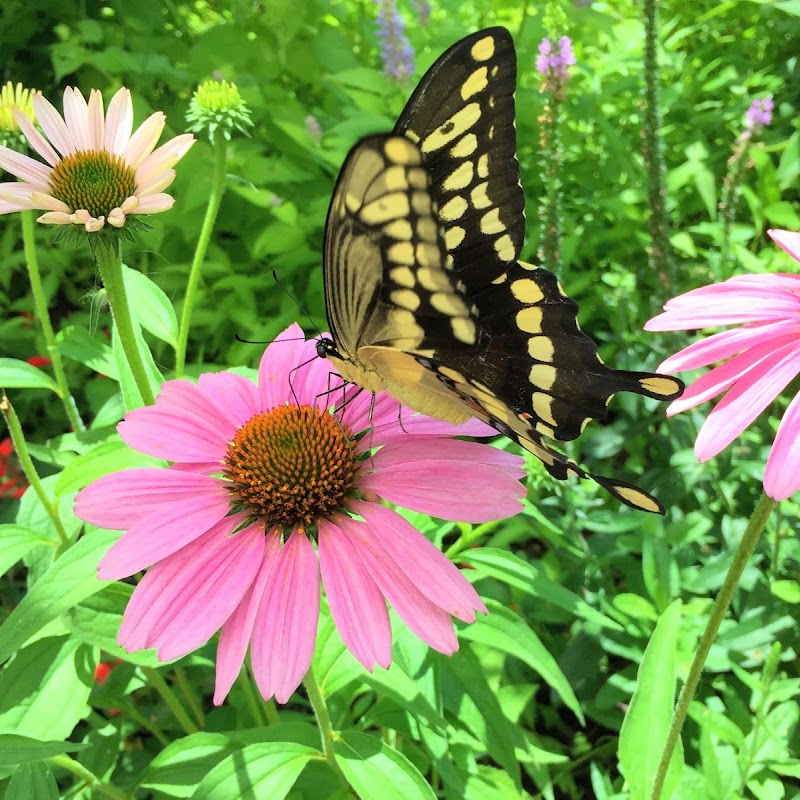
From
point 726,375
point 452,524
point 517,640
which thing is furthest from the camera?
point 452,524

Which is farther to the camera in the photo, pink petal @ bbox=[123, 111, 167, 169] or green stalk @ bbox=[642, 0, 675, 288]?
green stalk @ bbox=[642, 0, 675, 288]

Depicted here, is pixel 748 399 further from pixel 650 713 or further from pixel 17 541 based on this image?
pixel 17 541

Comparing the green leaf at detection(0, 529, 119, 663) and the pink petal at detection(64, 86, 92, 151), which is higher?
the pink petal at detection(64, 86, 92, 151)

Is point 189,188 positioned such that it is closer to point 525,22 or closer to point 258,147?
point 258,147

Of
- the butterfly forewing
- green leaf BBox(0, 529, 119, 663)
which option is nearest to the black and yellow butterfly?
the butterfly forewing

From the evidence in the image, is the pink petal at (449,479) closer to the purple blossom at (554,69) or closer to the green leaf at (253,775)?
the green leaf at (253,775)

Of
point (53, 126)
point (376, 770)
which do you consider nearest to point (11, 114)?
point (53, 126)

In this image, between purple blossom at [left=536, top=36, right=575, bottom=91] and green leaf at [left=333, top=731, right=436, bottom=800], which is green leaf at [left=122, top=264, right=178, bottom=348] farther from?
purple blossom at [left=536, top=36, right=575, bottom=91]
